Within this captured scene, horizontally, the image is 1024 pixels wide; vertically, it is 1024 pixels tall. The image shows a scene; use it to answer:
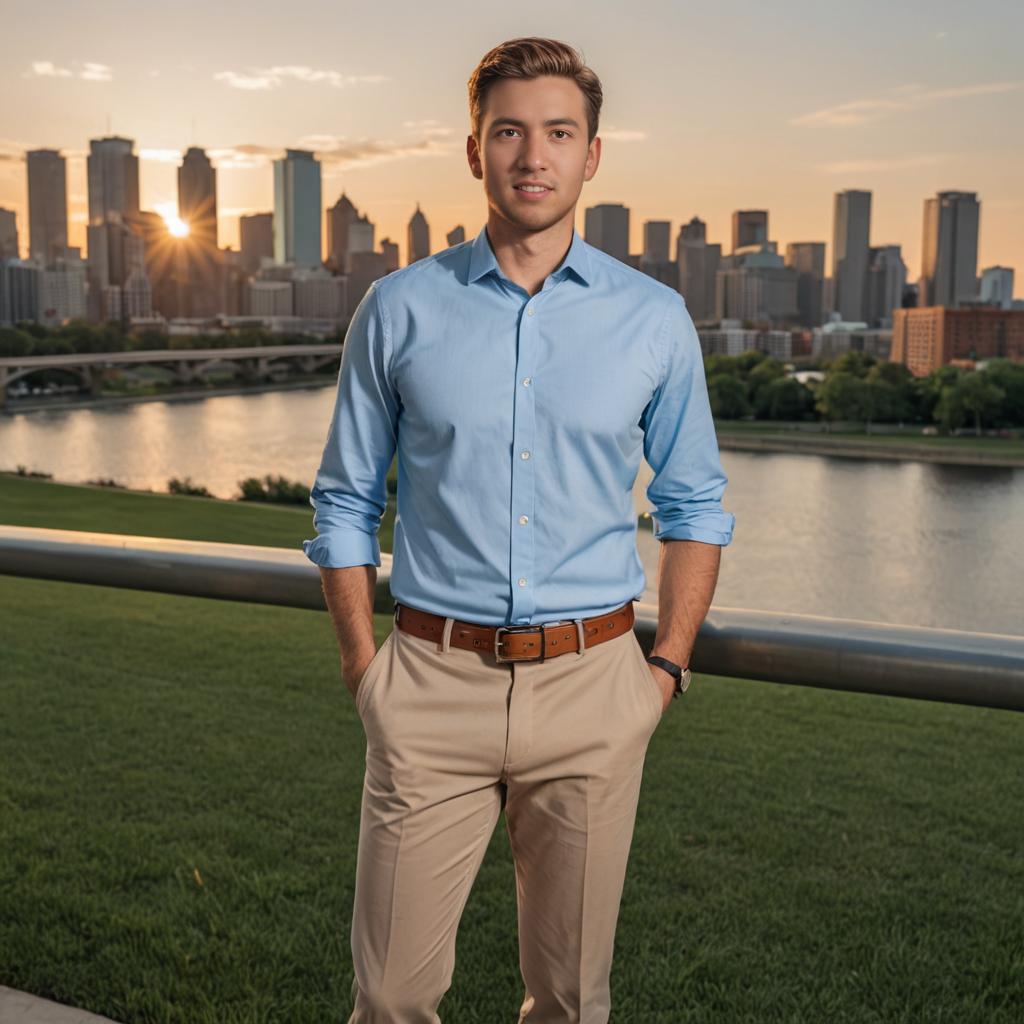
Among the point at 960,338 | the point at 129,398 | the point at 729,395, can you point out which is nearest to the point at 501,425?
the point at 729,395

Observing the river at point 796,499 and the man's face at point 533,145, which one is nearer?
the man's face at point 533,145

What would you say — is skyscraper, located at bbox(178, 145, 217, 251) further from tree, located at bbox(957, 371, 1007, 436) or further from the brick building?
tree, located at bbox(957, 371, 1007, 436)

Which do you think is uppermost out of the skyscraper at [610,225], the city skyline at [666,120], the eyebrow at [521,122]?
the city skyline at [666,120]

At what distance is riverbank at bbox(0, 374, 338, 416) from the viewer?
150 feet

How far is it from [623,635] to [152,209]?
81.9m

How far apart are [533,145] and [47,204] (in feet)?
263

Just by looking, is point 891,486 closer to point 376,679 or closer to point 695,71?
point 695,71

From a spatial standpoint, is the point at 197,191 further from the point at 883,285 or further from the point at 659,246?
the point at 883,285

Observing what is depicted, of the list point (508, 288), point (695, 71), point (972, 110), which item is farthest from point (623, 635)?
point (972, 110)

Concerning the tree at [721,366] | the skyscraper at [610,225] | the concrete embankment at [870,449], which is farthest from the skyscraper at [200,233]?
the skyscraper at [610,225]

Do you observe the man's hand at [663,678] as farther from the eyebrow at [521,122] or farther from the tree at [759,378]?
the tree at [759,378]

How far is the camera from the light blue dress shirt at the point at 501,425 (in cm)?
134

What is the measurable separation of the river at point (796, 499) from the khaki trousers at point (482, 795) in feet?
97.5

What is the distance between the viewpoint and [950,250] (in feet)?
217
